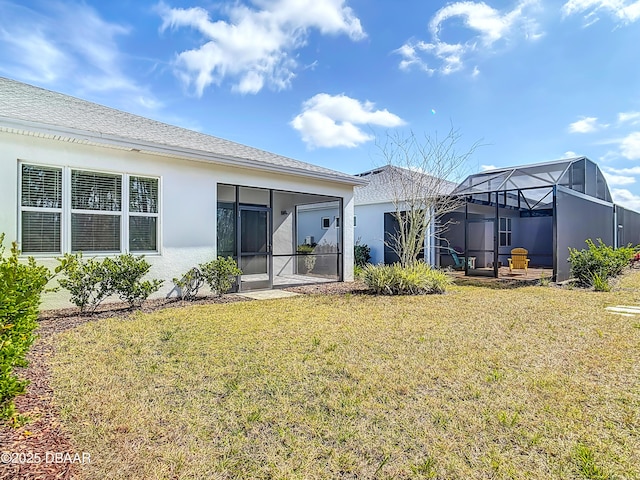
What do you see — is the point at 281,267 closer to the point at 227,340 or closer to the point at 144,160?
the point at 144,160

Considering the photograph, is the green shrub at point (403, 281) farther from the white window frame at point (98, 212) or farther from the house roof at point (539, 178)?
the white window frame at point (98, 212)

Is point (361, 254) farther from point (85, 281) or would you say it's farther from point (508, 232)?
point (85, 281)

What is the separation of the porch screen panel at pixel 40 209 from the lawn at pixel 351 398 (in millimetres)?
2211

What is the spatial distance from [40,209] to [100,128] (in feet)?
6.68

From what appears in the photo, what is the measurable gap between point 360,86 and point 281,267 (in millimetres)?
7396

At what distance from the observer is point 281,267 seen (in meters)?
13.1

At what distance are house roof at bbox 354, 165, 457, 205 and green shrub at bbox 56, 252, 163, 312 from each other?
7395 mm

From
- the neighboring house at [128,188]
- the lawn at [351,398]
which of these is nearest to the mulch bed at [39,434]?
the lawn at [351,398]

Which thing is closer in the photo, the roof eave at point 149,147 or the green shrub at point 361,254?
the roof eave at point 149,147

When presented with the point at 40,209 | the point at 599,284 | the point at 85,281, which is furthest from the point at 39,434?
the point at 599,284

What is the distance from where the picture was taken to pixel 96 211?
7.34 meters

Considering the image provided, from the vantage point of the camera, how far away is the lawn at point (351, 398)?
234cm

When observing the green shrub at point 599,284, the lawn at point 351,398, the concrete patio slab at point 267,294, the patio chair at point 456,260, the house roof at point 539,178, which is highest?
the house roof at point 539,178

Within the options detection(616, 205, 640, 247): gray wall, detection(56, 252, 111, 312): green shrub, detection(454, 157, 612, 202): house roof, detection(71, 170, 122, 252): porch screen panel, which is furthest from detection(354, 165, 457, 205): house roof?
detection(616, 205, 640, 247): gray wall
